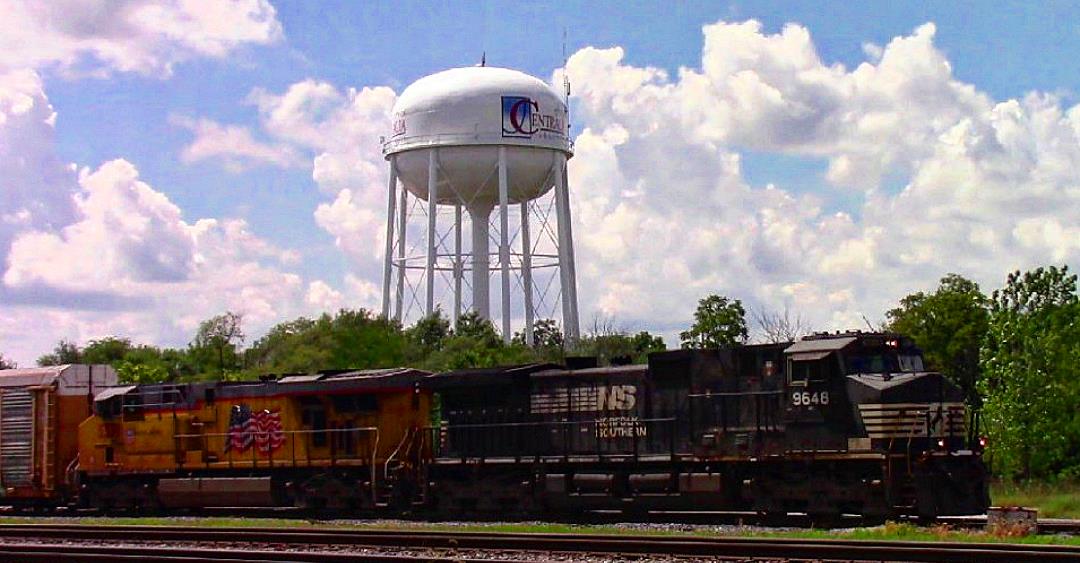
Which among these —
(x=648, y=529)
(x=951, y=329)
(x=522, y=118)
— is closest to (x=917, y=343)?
(x=951, y=329)

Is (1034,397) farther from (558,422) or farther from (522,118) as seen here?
(522,118)

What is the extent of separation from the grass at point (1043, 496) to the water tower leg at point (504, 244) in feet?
92.9

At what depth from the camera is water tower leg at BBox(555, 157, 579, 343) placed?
197 feet

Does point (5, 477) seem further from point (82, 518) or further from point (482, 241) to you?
point (482, 241)

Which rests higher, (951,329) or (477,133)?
(477,133)

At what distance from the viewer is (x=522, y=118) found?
58.4 meters

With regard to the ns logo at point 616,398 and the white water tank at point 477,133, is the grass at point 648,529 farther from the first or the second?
the white water tank at point 477,133

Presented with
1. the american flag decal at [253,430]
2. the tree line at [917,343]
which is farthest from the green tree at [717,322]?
the american flag decal at [253,430]

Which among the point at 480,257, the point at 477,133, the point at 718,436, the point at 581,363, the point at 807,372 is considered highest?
the point at 477,133

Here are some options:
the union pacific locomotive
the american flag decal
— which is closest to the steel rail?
the union pacific locomotive

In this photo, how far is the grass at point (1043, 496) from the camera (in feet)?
84.2

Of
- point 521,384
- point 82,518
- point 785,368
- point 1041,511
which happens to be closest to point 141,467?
point 82,518

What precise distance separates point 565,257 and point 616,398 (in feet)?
115

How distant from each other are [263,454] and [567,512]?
6.91 meters
